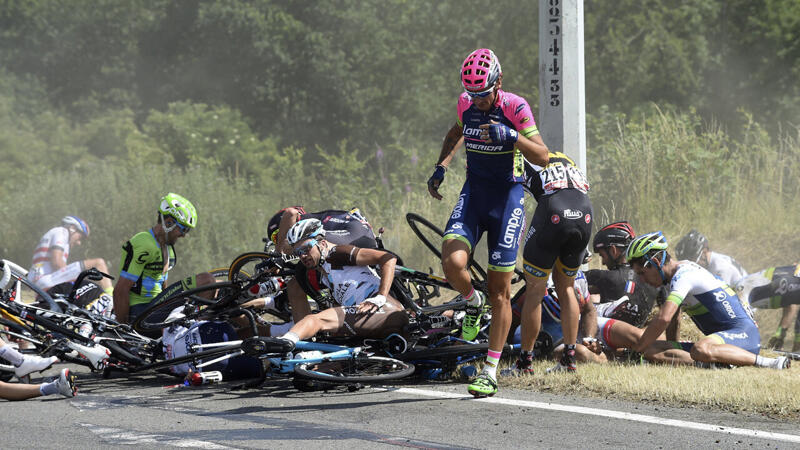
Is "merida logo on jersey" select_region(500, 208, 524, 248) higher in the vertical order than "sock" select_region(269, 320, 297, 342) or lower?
higher

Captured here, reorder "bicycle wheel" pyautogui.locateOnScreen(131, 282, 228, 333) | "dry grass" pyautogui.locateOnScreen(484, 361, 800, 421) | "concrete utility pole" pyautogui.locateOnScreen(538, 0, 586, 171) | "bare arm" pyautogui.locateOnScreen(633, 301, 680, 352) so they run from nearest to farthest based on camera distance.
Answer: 1. "dry grass" pyautogui.locateOnScreen(484, 361, 800, 421)
2. "bare arm" pyautogui.locateOnScreen(633, 301, 680, 352)
3. "bicycle wheel" pyautogui.locateOnScreen(131, 282, 228, 333)
4. "concrete utility pole" pyautogui.locateOnScreen(538, 0, 586, 171)

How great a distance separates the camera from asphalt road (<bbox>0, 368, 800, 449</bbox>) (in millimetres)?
6250

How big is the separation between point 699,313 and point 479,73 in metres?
3.14

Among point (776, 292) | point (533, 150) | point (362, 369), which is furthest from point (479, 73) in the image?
point (776, 292)

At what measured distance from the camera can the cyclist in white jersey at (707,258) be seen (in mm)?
11031

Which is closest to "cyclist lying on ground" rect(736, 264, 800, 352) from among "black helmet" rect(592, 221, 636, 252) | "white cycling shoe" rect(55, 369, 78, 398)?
"black helmet" rect(592, 221, 636, 252)

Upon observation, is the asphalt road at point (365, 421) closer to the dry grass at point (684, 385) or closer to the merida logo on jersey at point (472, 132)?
the dry grass at point (684, 385)

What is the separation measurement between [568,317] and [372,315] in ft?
5.51

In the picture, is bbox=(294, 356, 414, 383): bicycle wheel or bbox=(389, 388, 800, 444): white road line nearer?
bbox=(389, 388, 800, 444): white road line

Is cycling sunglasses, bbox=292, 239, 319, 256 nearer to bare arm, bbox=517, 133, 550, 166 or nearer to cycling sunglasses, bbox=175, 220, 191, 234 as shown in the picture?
bare arm, bbox=517, 133, 550, 166

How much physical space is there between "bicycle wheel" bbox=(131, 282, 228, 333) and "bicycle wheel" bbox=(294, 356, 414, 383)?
1.51 metres

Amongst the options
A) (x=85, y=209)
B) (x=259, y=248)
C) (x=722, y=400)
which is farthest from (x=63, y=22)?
(x=722, y=400)

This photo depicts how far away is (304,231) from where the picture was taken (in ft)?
26.8

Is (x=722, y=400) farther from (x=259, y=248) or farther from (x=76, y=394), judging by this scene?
(x=259, y=248)
